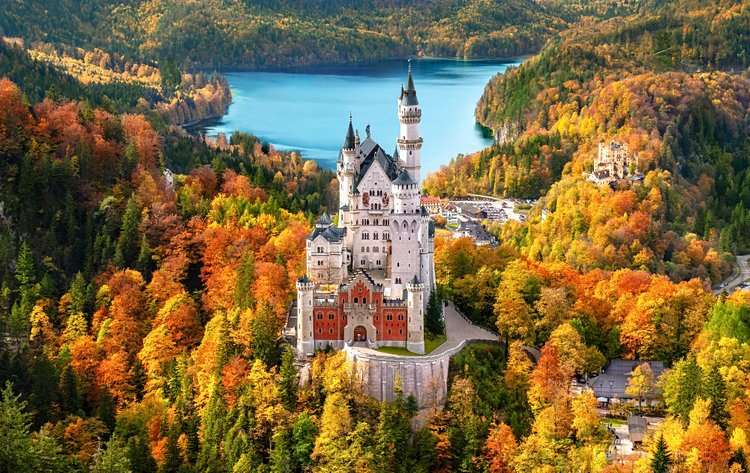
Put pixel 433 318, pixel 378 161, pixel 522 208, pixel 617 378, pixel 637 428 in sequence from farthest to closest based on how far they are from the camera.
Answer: pixel 522 208 < pixel 378 161 < pixel 433 318 < pixel 617 378 < pixel 637 428

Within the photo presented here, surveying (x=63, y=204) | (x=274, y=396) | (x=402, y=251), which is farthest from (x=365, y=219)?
(x=63, y=204)

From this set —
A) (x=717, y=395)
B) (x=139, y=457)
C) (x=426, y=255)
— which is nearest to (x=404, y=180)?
(x=426, y=255)

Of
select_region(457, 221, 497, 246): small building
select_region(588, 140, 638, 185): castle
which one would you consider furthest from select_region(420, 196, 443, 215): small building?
select_region(588, 140, 638, 185): castle

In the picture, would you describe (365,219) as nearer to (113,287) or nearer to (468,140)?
(113,287)

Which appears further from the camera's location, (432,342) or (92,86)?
(92,86)

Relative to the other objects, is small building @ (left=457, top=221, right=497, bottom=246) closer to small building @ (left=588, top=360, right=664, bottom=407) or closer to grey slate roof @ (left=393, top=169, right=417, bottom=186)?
small building @ (left=588, top=360, right=664, bottom=407)

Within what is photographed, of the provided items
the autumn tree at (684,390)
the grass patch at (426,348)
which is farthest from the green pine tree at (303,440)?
the autumn tree at (684,390)

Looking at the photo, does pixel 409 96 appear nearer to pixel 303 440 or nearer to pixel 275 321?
pixel 275 321
